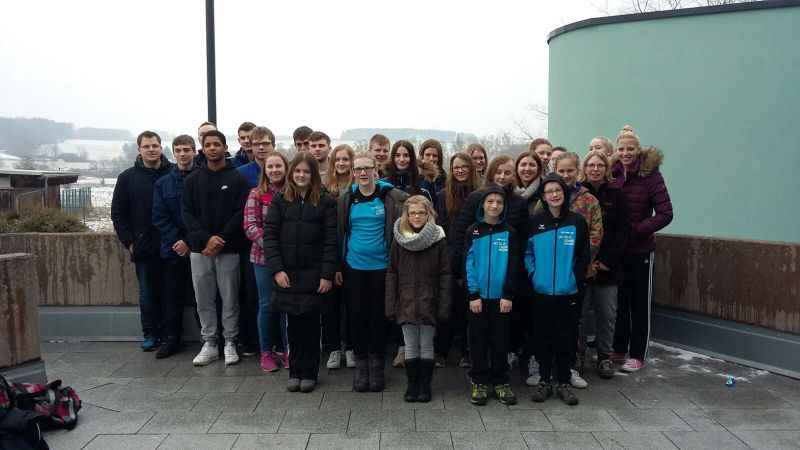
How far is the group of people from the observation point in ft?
15.5

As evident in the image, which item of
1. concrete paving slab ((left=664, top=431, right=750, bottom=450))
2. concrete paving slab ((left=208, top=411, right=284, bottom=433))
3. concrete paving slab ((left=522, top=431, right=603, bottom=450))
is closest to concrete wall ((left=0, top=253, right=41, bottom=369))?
concrete paving slab ((left=208, top=411, right=284, bottom=433))

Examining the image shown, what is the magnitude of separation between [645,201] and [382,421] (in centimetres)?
296

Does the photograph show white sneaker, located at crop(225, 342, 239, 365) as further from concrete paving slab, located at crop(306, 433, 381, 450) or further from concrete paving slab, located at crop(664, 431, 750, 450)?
concrete paving slab, located at crop(664, 431, 750, 450)

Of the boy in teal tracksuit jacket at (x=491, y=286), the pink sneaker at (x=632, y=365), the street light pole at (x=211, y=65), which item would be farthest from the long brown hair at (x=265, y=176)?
the pink sneaker at (x=632, y=365)

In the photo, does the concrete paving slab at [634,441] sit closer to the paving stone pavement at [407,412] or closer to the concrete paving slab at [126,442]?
the paving stone pavement at [407,412]

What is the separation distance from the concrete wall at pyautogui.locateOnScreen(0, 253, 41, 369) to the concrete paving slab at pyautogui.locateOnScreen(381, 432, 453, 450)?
2.81 meters

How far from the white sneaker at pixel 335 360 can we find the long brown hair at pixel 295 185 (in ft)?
4.84

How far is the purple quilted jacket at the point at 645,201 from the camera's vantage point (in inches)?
212

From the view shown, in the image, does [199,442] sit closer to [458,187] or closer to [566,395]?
[566,395]

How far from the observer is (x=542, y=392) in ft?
15.6

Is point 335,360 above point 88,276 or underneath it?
underneath

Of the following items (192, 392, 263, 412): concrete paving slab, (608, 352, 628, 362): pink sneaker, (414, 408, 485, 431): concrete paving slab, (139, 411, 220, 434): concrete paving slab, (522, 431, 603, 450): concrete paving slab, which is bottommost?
(139, 411, 220, 434): concrete paving slab

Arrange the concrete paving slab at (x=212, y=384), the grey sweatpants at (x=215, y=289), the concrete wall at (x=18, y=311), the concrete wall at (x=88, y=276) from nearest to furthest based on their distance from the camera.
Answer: the concrete wall at (x=18, y=311), the concrete paving slab at (x=212, y=384), the grey sweatpants at (x=215, y=289), the concrete wall at (x=88, y=276)

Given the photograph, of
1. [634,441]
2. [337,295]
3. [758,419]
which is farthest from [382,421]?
[758,419]
